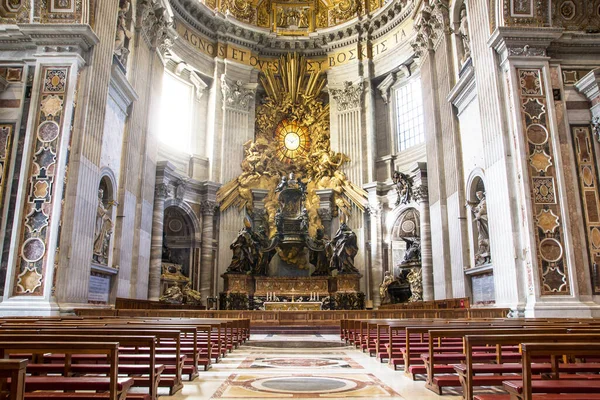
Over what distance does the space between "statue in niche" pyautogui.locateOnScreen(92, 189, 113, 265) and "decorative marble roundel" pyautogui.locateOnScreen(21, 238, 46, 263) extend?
1.74m

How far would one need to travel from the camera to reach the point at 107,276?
37.4ft

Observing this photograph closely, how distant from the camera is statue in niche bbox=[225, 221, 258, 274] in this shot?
16.9 m

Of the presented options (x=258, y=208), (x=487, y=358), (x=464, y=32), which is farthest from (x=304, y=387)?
(x=258, y=208)

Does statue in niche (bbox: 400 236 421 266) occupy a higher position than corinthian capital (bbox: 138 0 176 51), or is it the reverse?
corinthian capital (bbox: 138 0 176 51)

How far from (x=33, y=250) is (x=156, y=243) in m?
6.37

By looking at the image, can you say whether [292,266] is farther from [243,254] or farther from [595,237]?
[595,237]

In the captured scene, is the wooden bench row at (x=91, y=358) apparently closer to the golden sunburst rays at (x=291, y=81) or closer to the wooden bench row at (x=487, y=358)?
the wooden bench row at (x=487, y=358)

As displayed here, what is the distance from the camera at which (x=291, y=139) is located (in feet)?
70.5

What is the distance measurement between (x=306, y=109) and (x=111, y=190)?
1153 cm

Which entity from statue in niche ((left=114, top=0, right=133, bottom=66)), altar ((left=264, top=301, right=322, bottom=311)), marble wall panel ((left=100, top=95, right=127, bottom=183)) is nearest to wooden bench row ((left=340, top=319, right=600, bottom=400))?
marble wall panel ((left=100, top=95, right=127, bottom=183))

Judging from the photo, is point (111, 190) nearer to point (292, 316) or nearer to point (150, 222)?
point (150, 222)

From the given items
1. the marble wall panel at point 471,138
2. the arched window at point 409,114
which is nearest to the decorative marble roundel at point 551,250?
the marble wall panel at point 471,138

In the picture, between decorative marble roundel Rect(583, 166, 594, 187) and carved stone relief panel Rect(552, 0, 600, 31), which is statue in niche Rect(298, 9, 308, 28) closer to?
carved stone relief panel Rect(552, 0, 600, 31)

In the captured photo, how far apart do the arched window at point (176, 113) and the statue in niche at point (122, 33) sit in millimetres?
4583
